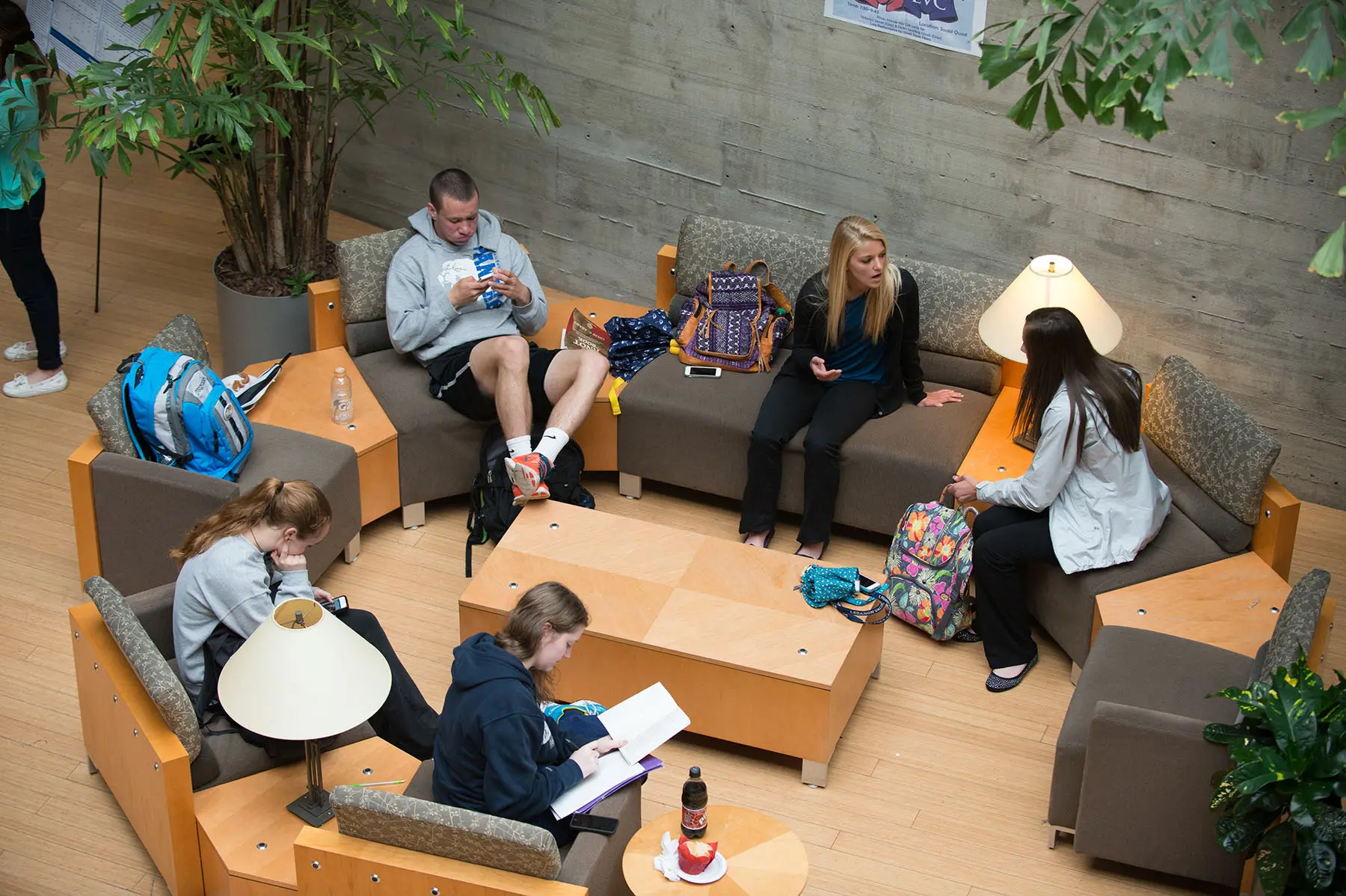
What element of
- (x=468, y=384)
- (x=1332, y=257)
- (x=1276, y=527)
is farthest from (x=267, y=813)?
(x=1276, y=527)

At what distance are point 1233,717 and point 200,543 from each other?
3.26 metres

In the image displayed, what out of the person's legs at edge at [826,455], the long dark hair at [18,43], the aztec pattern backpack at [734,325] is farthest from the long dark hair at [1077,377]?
the long dark hair at [18,43]

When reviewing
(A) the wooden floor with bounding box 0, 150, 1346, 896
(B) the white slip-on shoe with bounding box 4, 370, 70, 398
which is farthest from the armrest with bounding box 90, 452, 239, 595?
(B) the white slip-on shoe with bounding box 4, 370, 70, 398

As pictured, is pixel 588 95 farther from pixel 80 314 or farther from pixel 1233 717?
pixel 1233 717

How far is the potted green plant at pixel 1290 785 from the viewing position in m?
3.93

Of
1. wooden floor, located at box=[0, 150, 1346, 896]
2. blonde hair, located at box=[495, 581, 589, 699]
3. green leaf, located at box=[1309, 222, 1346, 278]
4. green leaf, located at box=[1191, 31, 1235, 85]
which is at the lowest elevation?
wooden floor, located at box=[0, 150, 1346, 896]

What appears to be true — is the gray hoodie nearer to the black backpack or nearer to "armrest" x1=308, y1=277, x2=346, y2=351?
"armrest" x1=308, y1=277, x2=346, y2=351

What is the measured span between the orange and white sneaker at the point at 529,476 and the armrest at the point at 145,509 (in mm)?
1085

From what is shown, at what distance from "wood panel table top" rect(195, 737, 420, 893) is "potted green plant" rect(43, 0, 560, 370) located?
2547 millimetres

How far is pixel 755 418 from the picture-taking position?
251 inches

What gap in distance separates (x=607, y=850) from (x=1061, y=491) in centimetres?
234

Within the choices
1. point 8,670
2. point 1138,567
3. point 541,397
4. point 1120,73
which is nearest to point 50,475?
point 8,670

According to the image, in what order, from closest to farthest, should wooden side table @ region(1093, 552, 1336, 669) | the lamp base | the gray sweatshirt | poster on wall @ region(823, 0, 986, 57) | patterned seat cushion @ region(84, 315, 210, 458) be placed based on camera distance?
the lamp base, the gray sweatshirt, wooden side table @ region(1093, 552, 1336, 669), patterned seat cushion @ region(84, 315, 210, 458), poster on wall @ region(823, 0, 986, 57)

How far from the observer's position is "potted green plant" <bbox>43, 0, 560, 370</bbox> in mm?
5789
